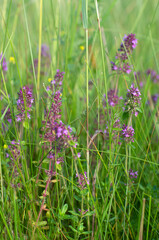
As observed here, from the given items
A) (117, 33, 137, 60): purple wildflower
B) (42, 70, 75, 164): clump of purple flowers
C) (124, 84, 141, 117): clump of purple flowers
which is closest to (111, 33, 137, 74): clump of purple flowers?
(117, 33, 137, 60): purple wildflower

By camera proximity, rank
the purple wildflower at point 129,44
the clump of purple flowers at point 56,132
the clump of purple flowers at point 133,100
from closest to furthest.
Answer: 1. the clump of purple flowers at point 56,132
2. the clump of purple flowers at point 133,100
3. the purple wildflower at point 129,44

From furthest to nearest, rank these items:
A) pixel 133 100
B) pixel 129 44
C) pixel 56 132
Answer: pixel 129 44
pixel 133 100
pixel 56 132

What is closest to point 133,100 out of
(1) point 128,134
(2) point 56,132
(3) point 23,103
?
(1) point 128,134

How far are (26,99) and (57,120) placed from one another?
0.20m

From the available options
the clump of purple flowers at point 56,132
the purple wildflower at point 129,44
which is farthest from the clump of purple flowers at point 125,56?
the clump of purple flowers at point 56,132

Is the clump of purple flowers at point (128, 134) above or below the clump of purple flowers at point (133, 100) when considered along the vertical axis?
below

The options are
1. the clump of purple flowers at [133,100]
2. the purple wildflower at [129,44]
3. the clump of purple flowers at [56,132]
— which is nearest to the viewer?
the clump of purple flowers at [56,132]

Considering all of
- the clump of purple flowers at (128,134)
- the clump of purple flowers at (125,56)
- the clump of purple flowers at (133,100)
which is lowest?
the clump of purple flowers at (128,134)

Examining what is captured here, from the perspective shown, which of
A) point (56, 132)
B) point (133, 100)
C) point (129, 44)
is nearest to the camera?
point (56, 132)

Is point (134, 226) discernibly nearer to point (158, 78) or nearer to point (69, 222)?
point (69, 222)

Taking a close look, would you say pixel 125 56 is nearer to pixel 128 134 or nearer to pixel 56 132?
pixel 128 134

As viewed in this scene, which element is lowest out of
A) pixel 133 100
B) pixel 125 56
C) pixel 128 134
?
pixel 128 134

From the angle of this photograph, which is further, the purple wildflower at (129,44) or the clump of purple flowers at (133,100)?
the purple wildflower at (129,44)

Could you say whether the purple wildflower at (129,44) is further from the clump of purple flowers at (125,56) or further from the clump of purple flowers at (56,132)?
the clump of purple flowers at (56,132)
